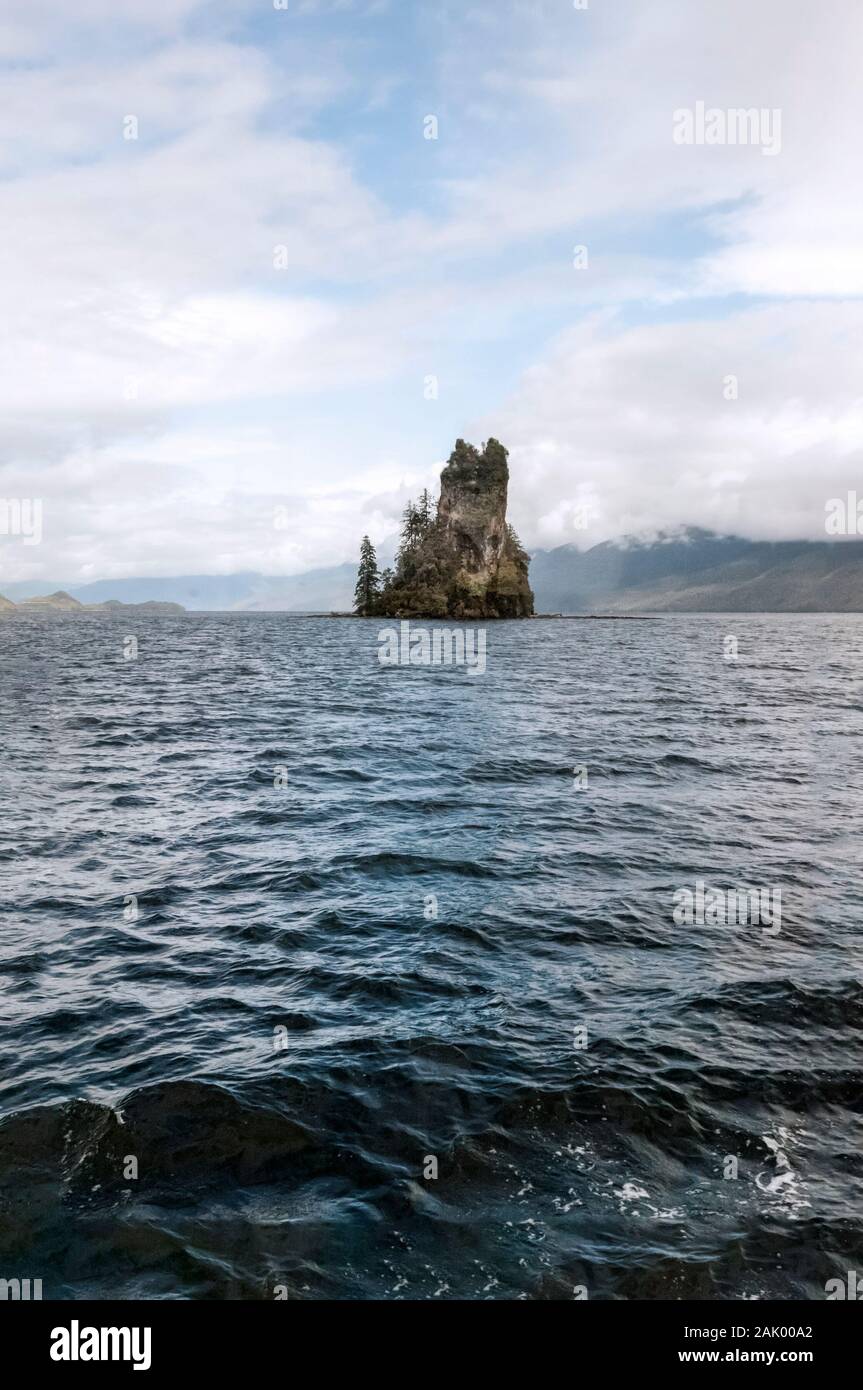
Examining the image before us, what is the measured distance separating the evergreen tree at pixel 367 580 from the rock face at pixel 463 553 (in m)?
6.39

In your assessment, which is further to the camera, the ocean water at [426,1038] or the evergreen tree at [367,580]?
the evergreen tree at [367,580]

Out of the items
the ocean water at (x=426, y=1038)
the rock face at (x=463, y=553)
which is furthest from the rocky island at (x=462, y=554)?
the ocean water at (x=426, y=1038)

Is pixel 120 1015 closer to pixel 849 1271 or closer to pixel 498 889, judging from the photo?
pixel 498 889

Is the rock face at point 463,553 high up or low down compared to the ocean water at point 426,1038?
up

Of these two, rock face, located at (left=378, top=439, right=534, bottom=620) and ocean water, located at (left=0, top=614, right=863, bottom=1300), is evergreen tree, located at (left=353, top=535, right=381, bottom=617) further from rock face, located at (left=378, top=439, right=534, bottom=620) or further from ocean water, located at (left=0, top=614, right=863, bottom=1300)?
ocean water, located at (left=0, top=614, right=863, bottom=1300)

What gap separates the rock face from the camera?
16550 centimetres

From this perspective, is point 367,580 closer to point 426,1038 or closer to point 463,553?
point 463,553

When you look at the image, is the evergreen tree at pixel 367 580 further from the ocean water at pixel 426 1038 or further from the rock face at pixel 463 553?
the ocean water at pixel 426 1038

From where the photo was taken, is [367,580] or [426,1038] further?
[367,580]

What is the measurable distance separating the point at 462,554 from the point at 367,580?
22.5 metres

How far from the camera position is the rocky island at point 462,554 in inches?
6516

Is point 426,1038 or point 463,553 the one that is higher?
point 463,553


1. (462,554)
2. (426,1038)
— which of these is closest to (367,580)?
(462,554)

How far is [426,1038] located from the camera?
11.7 meters
